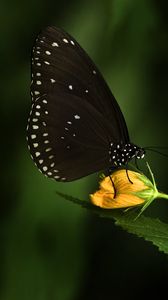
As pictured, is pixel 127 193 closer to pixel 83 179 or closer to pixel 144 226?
pixel 144 226

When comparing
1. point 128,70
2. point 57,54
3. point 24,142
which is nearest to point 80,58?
point 57,54

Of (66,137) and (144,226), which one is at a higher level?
(66,137)

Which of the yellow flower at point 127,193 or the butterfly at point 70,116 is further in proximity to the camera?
the butterfly at point 70,116

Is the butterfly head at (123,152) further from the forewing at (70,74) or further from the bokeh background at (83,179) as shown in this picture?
the bokeh background at (83,179)

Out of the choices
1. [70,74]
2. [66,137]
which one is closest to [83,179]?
[66,137]

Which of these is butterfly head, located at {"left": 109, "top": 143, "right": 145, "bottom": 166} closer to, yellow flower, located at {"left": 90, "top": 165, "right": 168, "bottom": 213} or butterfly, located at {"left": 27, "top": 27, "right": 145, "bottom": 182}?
butterfly, located at {"left": 27, "top": 27, "right": 145, "bottom": 182}

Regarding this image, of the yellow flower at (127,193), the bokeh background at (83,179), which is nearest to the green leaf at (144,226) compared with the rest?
the yellow flower at (127,193)

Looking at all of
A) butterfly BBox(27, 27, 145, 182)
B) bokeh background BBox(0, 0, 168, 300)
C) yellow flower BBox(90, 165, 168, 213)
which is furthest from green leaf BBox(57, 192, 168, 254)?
bokeh background BBox(0, 0, 168, 300)

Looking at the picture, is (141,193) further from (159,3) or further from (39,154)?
(159,3)
